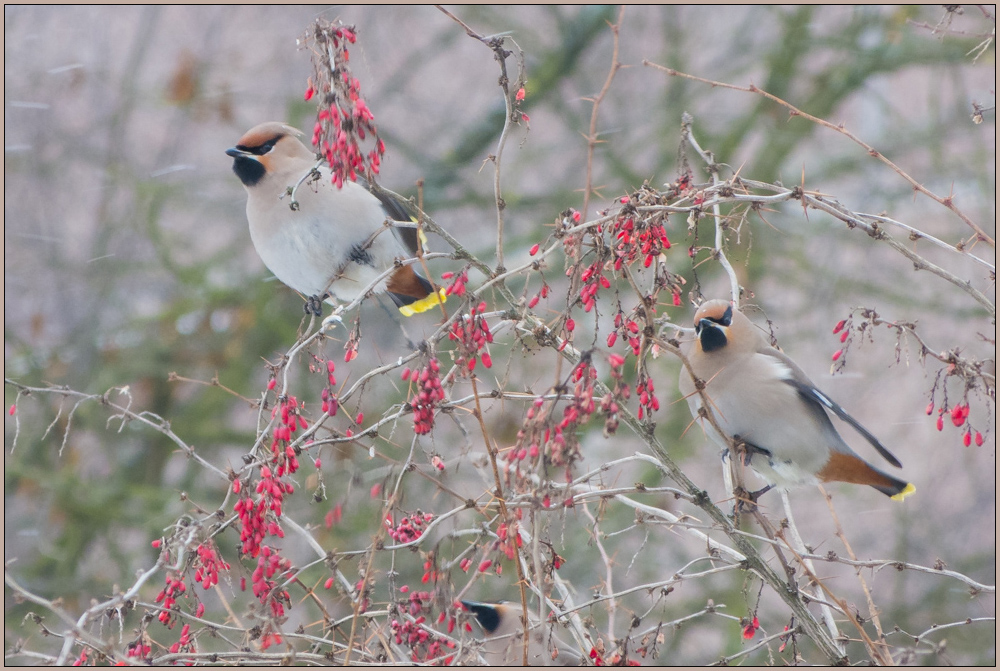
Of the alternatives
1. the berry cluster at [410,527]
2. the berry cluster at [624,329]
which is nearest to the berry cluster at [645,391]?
the berry cluster at [624,329]

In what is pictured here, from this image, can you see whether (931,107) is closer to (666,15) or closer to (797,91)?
(797,91)

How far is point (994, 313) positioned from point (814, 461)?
1605mm

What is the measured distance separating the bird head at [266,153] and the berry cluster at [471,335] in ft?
6.74

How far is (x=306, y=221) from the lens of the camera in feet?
13.0

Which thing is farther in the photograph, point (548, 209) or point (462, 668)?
point (548, 209)

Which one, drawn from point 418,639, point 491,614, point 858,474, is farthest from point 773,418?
point 418,639

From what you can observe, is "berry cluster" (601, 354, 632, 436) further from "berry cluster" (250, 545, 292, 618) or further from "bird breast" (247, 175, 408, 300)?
"bird breast" (247, 175, 408, 300)

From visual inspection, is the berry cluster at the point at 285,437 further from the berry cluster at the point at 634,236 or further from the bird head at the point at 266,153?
the bird head at the point at 266,153

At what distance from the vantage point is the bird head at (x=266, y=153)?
3.98m

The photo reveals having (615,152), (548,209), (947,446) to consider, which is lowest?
(947,446)

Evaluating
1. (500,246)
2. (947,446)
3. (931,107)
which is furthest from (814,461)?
(947,446)

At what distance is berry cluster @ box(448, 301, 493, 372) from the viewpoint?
2041 millimetres

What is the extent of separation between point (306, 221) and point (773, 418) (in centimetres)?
198

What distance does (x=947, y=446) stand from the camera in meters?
9.53
